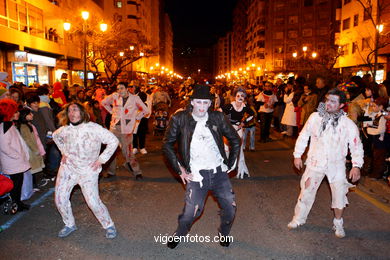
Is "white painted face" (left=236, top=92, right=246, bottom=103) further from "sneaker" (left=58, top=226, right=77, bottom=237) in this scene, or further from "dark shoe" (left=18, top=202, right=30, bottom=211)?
"dark shoe" (left=18, top=202, right=30, bottom=211)

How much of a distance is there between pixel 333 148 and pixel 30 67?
71.3 feet

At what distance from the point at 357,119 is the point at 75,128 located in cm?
593

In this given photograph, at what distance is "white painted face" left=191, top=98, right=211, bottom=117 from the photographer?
379 cm

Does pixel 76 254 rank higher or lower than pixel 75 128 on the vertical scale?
lower

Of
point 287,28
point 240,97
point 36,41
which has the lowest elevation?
point 240,97

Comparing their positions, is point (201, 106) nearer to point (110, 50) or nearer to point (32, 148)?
point (32, 148)

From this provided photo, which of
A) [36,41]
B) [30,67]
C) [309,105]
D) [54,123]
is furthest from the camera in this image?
[36,41]

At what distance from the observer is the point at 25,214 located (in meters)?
5.39

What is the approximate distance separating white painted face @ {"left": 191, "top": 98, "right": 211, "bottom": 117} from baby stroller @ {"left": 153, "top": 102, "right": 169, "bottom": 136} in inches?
391

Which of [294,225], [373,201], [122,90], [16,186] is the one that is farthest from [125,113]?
[373,201]

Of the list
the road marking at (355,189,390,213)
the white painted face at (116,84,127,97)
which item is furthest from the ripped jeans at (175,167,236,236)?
the white painted face at (116,84,127,97)

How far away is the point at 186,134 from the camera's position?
12.7 feet

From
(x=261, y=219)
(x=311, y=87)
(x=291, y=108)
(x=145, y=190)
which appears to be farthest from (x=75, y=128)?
(x=291, y=108)

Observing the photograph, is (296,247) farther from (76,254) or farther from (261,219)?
(76,254)
